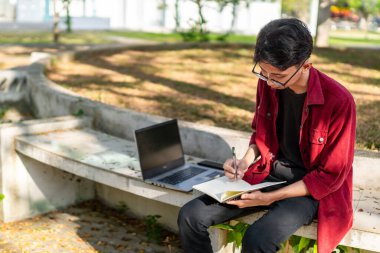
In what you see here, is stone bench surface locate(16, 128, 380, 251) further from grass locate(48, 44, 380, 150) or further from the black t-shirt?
grass locate(48, 44, 380, 150)

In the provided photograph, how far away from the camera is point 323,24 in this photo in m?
13.4

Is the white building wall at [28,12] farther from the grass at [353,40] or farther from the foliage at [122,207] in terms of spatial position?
the foliage at [122,207]

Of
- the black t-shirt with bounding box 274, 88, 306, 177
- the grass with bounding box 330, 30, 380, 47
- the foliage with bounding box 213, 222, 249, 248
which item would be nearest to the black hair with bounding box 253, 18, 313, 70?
the black t-shirt with bounding box 274, 88, 306, 177

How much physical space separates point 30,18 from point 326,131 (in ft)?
109

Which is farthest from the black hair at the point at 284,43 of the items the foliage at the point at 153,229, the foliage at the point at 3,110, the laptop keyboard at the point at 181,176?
the foliage at the point at 3,110

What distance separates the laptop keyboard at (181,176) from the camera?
4371 millimetres

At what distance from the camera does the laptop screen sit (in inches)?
174

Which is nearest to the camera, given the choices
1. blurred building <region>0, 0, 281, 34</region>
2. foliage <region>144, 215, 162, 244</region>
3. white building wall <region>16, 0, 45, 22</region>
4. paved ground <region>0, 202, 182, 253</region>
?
paved ground <region>0, 202, 182, 253</region>

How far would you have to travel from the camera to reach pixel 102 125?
20.2 feet

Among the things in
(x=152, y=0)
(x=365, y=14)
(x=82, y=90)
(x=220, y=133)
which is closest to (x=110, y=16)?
(x=152, y=0)

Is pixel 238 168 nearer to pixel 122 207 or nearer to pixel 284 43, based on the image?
pixel 284 43

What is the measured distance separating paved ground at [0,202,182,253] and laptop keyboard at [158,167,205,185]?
66 centimetres

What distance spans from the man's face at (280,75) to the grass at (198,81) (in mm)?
2028

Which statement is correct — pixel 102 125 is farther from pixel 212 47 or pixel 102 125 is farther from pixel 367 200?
pixel 212 47
